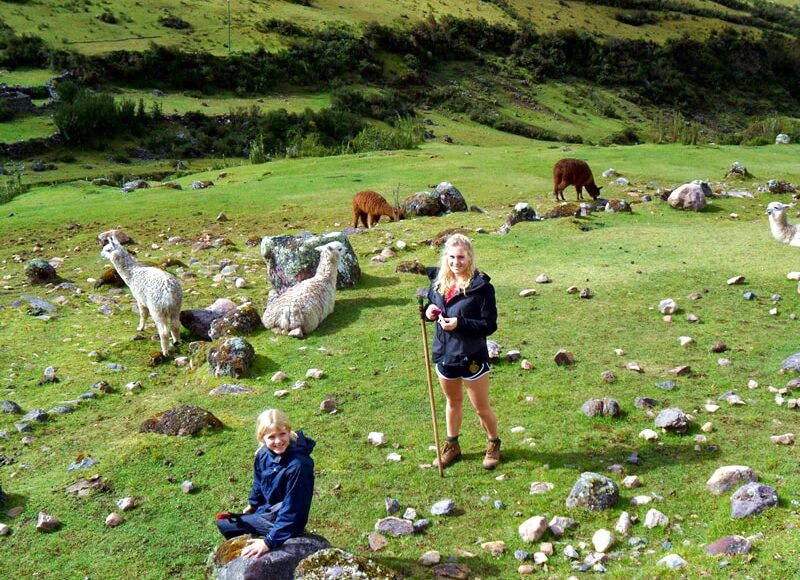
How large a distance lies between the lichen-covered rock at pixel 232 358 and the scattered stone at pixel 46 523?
3489 mm

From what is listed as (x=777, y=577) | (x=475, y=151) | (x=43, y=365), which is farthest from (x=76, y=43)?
(x=777, y=577)

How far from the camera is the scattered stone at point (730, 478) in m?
6.05

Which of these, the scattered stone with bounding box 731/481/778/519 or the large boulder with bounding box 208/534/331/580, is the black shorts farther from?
the scattered stone with bounding box 731/481/778/519

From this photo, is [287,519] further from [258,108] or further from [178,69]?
[178,69]

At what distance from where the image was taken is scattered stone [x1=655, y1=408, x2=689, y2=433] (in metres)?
7.24

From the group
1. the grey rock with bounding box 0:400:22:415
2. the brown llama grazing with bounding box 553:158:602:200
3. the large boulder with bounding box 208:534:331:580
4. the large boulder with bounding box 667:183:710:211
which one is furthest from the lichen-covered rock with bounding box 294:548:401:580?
the brown llama grazing with bounding box 553:158:602:200

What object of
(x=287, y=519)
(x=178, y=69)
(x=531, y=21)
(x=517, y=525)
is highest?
(x=531, y=21)

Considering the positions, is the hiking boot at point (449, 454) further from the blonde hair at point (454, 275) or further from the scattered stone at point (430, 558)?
the blonde hair at point (454, 275)

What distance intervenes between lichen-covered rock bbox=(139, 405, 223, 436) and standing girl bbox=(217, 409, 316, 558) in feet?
8.29

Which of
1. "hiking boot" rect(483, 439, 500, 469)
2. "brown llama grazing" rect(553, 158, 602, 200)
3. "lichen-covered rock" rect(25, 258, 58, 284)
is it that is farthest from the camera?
"brown llama grazing" rect(553, 158, 602, 200)

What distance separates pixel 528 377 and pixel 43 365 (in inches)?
290

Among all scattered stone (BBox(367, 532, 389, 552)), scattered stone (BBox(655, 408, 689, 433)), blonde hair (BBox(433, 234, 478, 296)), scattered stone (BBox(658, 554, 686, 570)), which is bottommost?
scattered stone (BBox(367, 532, 389, 552))

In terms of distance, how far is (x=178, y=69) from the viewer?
66.4 m

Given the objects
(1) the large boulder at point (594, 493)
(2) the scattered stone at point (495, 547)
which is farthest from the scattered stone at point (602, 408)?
(2) the scattered stone at point (495, 547)
